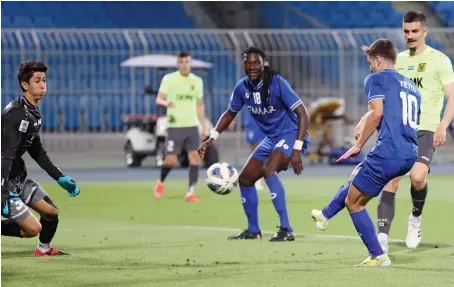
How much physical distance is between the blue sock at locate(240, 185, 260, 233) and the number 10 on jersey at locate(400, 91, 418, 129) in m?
2.97

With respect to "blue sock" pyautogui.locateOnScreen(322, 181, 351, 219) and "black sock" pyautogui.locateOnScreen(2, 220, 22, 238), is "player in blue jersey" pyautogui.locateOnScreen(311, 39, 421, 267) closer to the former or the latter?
"blue sock" pyautogui.locateOnScreen(322, 181, 351, 219)

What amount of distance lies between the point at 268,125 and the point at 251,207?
2.73 feet

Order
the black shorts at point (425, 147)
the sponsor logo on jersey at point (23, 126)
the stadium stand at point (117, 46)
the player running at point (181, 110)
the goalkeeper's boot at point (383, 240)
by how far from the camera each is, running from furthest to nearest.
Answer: the stadium stand at point (117, 46)
the player running at point (181, 110)
the black shorts at point (425, 147)
the goalkeeper's boot at point (383, 240)
the sponsor logo on jersey at point (23, 126)

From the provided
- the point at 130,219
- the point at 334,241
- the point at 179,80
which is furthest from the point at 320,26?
the point at 334,241

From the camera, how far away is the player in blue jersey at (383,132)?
8.76 meters

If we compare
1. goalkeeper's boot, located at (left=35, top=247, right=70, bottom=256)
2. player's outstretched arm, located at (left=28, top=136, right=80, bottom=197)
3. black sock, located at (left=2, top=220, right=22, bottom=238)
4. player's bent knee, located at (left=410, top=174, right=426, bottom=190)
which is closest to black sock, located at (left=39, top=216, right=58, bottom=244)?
goalkeeper's boot, located at (left=35, top=247, right=70, bottom=256)

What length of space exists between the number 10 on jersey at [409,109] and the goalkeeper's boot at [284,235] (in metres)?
2.67

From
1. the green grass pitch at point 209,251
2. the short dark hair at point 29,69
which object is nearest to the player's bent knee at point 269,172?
the green grass pitch at point 209,251

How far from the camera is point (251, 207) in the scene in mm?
11547

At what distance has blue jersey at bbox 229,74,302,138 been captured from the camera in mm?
11258

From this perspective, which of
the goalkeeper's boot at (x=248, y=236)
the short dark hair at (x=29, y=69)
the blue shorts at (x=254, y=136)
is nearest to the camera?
the short dark hair at (x=29, y=69)

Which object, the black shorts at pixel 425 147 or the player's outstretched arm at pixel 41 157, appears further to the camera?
the black shorts at pixel 425 147

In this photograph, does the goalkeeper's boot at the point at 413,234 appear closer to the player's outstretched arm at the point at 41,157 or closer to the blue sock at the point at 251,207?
the blue sock at the point at 251,207

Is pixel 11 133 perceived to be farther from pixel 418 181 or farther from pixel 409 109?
pixel 418 181
